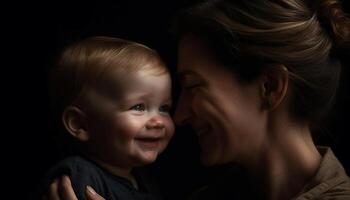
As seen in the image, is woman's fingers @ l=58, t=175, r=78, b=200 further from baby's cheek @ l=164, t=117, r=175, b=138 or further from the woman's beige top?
the woman's beige top

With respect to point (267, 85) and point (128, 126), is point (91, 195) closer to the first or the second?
point (128, 126)

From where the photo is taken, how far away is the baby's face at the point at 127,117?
4.80 ft

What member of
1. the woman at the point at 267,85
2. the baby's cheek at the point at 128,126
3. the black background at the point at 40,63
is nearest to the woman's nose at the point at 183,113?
the woman at the point at 267,85

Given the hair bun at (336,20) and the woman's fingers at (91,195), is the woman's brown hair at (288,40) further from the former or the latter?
the woman's fingers at (91,195)

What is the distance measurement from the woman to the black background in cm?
31

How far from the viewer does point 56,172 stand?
4.76 feet

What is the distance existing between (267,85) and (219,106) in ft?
0.42

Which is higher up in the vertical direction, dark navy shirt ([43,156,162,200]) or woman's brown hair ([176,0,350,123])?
woman's brown hair ([176,0,350,123])

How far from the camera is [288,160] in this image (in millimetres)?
1450

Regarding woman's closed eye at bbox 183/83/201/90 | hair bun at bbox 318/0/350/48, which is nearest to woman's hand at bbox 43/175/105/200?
woman's closed eye at bbox 183/83/201/90

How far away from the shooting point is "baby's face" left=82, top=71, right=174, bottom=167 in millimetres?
1464

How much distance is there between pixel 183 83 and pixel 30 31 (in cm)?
53

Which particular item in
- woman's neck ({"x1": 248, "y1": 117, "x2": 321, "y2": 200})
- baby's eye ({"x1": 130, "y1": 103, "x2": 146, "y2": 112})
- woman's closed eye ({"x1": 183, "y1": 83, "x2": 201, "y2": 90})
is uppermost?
woman's closed eye ({"x1": 183, "y1": 83, "x2": 201, "y2": 90})

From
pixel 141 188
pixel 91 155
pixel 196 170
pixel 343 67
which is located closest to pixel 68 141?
pixel 91 155
